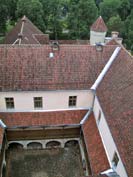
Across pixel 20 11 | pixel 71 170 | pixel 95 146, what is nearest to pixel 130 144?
pixel 95 146

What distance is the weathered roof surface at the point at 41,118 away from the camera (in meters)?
23.4

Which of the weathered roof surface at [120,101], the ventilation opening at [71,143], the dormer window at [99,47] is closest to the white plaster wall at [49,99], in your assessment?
the weathered roof surface at [120,101]

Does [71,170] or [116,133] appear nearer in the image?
[116,133]

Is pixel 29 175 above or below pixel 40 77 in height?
below

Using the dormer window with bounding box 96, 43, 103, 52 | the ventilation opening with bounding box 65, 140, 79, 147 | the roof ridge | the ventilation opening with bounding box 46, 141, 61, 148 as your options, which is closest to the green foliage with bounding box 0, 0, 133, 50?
the dormer window with bounding box 96, 43, 103, 52

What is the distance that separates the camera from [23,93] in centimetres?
2281

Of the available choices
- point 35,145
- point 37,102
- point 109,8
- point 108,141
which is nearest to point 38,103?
point 37,102

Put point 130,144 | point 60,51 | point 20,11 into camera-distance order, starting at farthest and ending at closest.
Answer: point 20,11 → point 60,51 → point 130,144

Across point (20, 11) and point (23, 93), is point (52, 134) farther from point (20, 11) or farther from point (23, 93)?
point (20, 11)

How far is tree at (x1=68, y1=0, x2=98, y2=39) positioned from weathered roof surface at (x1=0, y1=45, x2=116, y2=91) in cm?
3356

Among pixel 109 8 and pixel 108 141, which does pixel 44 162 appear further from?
pixel 109 8

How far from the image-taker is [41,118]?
2391 centimetres

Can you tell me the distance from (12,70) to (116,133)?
477 inches

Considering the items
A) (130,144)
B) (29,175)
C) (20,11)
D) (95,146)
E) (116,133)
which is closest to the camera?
(130,144)
